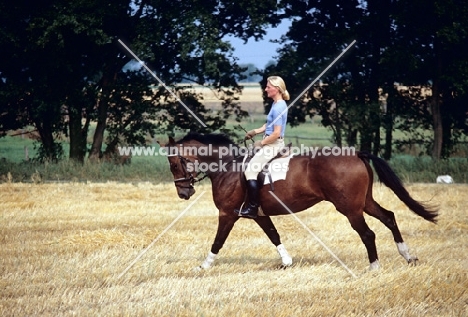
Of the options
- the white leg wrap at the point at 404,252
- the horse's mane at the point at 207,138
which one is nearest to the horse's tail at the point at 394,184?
the white leg wrap at the point at 404,252

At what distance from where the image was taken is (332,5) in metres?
29.5

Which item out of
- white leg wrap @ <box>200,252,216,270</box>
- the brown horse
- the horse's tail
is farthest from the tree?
white leg wrap @ <box>200,252,216,270</box>

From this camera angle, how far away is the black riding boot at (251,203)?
10.6 meters

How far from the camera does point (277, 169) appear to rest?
10688 mm

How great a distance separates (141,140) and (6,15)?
6.79m

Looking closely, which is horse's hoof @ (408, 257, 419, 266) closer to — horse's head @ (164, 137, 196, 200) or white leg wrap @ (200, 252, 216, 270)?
white leg wrap @ (200, 252, 216, 270)

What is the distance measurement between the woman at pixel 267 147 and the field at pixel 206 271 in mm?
903

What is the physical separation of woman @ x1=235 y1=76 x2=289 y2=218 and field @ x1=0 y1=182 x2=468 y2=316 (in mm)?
903

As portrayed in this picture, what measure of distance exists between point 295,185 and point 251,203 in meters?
0.72

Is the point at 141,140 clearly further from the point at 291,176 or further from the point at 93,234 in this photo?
the point at 291,176

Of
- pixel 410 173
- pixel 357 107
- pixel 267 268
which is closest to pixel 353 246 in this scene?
pixel 267 268

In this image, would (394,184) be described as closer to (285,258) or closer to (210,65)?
(285,258)

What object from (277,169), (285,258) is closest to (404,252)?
(285,258)

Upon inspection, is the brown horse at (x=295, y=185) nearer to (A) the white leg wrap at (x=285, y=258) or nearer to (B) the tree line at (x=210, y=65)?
(A) the white leg wrap at (x=285, y=258)
